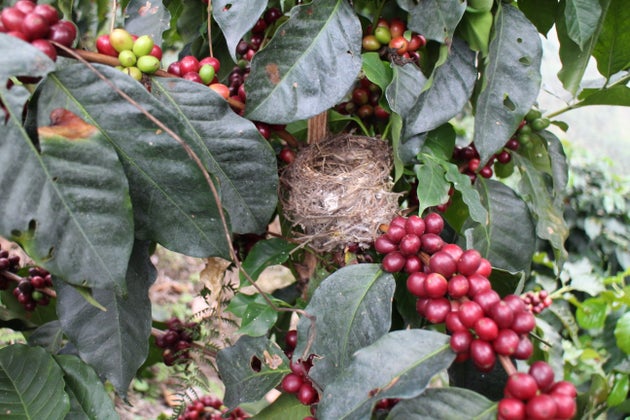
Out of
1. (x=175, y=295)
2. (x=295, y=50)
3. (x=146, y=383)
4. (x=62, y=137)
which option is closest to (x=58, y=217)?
(x=62, y=137)

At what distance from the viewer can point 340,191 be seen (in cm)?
93

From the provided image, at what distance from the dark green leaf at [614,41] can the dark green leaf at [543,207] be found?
22 centimetres

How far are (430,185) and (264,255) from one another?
0.31 m

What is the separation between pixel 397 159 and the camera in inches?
31.7

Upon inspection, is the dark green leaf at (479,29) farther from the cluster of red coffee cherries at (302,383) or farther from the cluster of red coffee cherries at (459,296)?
the cluster of red coffee cherries at (302,383)

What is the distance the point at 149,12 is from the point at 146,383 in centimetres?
204

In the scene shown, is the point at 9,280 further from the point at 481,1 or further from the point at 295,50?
the point at 481,1

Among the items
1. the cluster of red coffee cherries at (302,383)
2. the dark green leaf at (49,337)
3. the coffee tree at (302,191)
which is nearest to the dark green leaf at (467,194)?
the coffee tree at (302,191)

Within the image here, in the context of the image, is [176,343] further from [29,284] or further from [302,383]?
[302,383]

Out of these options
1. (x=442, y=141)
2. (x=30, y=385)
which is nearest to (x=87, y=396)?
(x=30, y=385)

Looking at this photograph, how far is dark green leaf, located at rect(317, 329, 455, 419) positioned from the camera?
565mm

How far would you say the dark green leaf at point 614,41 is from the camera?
0.93 m

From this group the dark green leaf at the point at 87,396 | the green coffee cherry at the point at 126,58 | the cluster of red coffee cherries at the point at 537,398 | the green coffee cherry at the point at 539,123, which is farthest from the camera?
the green coffee cherry at the point at 539,123

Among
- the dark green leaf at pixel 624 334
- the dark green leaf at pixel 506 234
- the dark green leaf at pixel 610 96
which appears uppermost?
the dark green leaf at pixel 610 96
